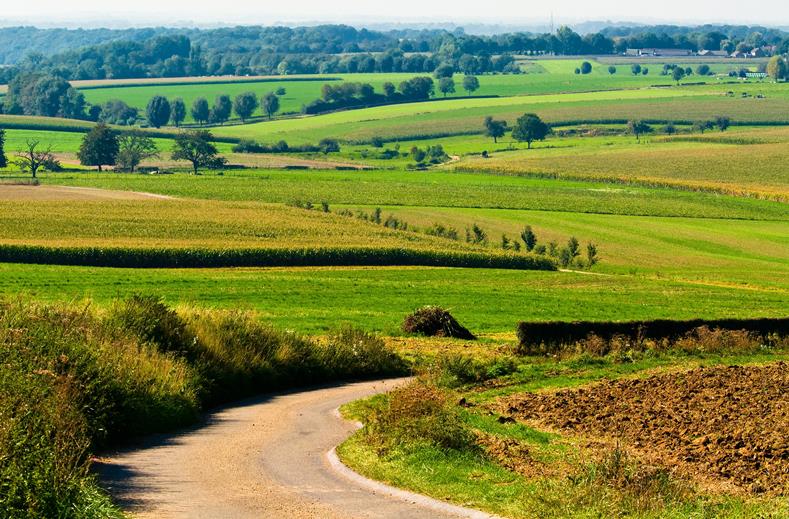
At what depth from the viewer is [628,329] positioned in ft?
128

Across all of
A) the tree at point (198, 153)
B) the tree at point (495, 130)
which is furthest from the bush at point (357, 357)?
the tree at point (495, 130)

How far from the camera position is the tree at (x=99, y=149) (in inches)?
6196

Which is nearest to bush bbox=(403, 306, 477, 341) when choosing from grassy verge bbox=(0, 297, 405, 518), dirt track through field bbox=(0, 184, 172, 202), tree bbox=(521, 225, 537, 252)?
grassy verge bbox=(0, 297, 405, 518)

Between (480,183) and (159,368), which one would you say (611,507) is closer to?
(159,368)

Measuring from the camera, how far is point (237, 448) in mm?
21703

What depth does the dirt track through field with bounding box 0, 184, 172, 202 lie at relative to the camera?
104m

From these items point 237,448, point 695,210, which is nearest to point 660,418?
point 237,448

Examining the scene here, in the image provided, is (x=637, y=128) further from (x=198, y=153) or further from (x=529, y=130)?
(x=198, y=153)

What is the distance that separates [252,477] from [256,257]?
56745 millimetres

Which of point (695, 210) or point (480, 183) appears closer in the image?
point (695, 210)

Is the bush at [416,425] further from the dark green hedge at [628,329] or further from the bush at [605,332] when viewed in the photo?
the dark green hedge at [628,329]

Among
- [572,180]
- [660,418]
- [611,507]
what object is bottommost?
[572,180]

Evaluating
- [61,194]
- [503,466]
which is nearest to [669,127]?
[61,194]

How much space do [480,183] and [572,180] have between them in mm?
13268
